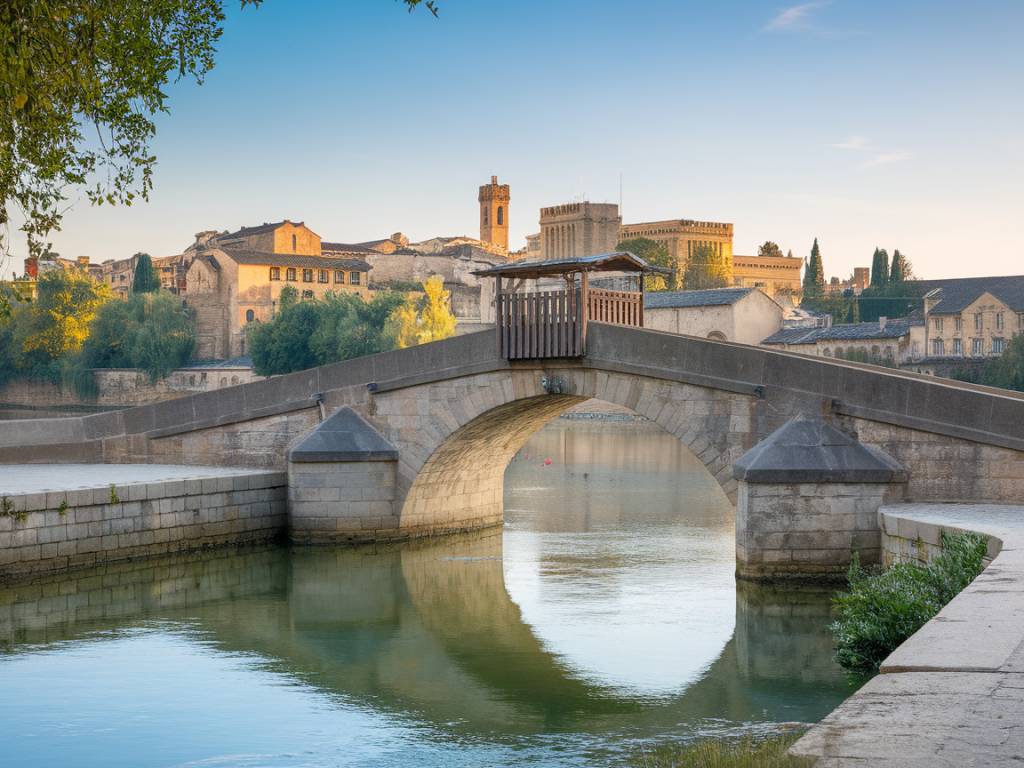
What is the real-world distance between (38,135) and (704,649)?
763 cm

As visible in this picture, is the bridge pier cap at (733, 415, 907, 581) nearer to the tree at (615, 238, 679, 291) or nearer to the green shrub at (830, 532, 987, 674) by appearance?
the green shrub at (830, 532, 987, 674)

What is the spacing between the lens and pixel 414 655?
41.8 feet

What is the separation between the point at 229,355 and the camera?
77.2 m

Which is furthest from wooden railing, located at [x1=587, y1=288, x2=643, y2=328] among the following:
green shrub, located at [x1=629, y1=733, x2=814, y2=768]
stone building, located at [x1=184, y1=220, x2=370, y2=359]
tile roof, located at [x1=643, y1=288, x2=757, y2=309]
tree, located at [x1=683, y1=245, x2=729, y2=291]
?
tree, located at [x1=683, y1=245, x2=729, y2=291]

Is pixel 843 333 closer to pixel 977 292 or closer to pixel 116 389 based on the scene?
pixel 977 292

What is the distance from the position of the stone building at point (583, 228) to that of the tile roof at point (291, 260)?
1938 centimetres

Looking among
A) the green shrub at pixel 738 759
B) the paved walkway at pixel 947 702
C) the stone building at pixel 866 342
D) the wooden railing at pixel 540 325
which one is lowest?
the green shrub at pixel 738 759

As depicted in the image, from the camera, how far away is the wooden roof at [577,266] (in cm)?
1639

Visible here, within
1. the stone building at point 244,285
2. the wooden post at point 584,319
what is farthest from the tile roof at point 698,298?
the wooden post at point 584,319

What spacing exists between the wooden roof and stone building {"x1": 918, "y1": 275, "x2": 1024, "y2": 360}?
42.9 m

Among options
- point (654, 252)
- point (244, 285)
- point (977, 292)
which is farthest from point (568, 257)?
point (654, 252)

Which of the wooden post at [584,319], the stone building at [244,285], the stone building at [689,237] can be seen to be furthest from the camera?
the stone building at [689,237]

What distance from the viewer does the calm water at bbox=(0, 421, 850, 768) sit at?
9500 mm

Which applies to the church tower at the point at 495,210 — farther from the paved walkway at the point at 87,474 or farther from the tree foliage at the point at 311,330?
the paved walkway at the point at 87,474
